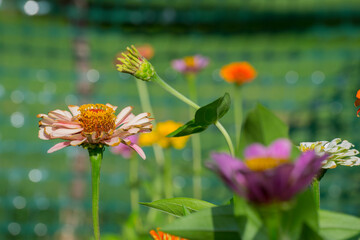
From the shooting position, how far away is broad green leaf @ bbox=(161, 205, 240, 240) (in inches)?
9.8

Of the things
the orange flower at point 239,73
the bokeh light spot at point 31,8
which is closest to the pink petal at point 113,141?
the orange flower at point 239,73

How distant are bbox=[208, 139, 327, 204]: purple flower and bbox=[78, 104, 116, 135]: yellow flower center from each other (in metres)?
0.19

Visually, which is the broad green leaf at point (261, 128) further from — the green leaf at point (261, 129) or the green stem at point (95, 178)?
the green stem at point (95, 178)

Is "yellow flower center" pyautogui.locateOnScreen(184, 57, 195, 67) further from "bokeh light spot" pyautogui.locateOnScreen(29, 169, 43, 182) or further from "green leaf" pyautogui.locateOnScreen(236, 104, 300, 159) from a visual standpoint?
"bokeh light spot" pyautogui.locateOnScreen(29, 169, 43, 182)

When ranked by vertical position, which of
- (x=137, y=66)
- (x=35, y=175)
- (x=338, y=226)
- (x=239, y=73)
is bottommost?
(x=35, y=175)

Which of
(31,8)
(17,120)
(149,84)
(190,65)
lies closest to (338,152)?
(190,65)

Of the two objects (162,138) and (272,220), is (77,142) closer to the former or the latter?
(272,220)

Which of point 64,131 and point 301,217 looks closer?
point 301,217

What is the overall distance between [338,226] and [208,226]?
0.21 feet

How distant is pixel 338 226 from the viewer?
0.26 meters

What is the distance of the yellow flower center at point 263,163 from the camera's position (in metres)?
0.23

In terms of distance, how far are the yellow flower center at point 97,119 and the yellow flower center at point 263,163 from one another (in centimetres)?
19

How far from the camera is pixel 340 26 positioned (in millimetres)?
3660

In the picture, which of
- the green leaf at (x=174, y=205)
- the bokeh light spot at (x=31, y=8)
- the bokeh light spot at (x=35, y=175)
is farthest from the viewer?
the bokeh light spot at (x=31, y=8)
